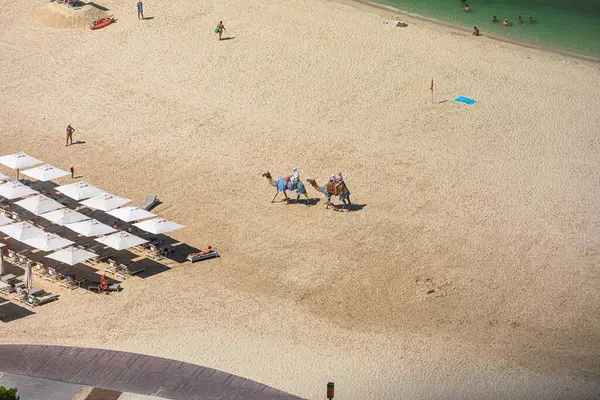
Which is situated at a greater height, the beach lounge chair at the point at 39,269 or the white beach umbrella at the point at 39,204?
the white beach umbrella at the point at 39,204

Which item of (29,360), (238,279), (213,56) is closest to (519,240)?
(238,279)

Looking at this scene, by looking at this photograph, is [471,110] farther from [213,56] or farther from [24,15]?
[24,15]

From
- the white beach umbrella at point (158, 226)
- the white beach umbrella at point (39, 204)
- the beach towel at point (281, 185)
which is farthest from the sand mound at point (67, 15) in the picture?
the white beach umbrella at point (158, 226)

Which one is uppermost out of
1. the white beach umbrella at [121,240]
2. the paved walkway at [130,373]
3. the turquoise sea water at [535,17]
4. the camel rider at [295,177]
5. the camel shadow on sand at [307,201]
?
the turquoise sea water at [535,17]

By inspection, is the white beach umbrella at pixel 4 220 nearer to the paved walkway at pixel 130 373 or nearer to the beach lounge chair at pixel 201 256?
the beach lounge chair at pixel 201 256

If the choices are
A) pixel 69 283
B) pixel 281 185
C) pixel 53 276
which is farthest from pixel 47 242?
pixel 281 185

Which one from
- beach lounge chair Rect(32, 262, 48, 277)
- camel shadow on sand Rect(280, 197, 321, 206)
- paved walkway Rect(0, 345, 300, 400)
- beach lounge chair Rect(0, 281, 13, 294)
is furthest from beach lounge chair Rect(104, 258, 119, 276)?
camel shadow on sand Rect(280, 197, 321, 206)

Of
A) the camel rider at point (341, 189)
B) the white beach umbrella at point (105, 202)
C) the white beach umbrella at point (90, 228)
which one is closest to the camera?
the white beach umbrella at point (90, 228)
